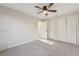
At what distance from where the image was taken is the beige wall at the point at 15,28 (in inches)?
136

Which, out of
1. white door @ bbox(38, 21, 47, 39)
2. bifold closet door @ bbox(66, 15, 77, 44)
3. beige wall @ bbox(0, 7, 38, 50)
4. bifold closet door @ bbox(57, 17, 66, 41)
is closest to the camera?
beige wall @ bbox(0, 7, 38, 50)

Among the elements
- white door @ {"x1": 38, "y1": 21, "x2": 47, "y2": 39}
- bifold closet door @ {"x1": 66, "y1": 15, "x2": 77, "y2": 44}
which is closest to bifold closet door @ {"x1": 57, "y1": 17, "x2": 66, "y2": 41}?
bifold closet door @ {"x1": 66, "y1": 15, "x2": 77, "y2": 44}

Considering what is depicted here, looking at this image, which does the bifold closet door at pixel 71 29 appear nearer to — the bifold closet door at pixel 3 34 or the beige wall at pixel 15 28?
the beige wall at pixel 15 28

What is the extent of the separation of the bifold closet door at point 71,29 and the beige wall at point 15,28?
7.37 feet

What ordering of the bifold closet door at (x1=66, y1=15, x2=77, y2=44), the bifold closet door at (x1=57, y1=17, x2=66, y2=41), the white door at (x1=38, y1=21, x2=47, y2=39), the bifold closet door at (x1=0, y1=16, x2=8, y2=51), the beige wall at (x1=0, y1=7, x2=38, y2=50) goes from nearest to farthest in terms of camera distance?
1. the bifold closet door at (x1=0, y1=16, x2=8, y2=51)
2. the beige wall at (x1=0, y1=7, x2=38, y2=50)
3. the bifold closet door at (x1=66, y1=15, x2=77, y2=44)
4. the bifold closet door at (x1=57, y1=17, x2=66, y2=41)
5. the white door at (x1=38, y1=21, x2=47, y2=39)

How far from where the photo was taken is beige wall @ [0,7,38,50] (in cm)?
347

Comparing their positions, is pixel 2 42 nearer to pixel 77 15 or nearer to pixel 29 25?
pixel 29 25

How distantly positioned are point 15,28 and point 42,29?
2470 mm

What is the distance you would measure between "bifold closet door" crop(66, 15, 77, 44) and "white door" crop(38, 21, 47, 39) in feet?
6.22

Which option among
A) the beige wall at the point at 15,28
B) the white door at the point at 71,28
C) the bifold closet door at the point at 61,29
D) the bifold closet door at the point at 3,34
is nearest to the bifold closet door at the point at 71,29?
the white door at the point at 71,28

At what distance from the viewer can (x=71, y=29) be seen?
4758 mm

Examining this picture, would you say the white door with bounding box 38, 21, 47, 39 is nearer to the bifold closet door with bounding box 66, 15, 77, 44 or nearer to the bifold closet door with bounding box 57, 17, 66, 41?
the bifold closet door with bounding box 57, 17, 66, 41

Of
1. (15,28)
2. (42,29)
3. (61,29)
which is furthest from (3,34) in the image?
(61,29)

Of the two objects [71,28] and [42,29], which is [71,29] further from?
[42,29]
